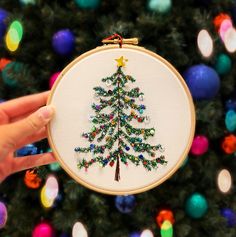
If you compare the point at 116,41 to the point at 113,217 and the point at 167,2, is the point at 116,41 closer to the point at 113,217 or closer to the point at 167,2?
the point at 167,2

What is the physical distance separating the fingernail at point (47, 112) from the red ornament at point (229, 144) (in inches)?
23.2

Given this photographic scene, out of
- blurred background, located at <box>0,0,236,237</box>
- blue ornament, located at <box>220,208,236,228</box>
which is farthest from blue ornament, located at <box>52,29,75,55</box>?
blue ornament, located at <box>220,208,236,228</box>

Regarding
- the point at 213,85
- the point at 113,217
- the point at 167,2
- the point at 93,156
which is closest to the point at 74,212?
the point at 113,217

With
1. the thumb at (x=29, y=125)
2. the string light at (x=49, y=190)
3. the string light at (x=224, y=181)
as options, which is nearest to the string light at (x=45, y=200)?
the string light at (x=49, y=190)

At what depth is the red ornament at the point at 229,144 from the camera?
3.74ft

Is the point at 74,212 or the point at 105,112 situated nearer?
the point at 105,112

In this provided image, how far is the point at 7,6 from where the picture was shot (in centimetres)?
117

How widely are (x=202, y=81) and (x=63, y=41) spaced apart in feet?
1.23

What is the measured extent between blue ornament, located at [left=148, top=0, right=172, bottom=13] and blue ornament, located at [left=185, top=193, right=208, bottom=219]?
0.52m

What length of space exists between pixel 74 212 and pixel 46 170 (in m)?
0.15

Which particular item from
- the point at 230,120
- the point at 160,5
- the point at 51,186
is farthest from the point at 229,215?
the point at 160,5

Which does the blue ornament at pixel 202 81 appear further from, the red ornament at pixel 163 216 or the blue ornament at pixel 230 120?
the red ornament at pixel 163 216

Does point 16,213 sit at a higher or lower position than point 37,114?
lower

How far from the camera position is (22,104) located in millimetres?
955
